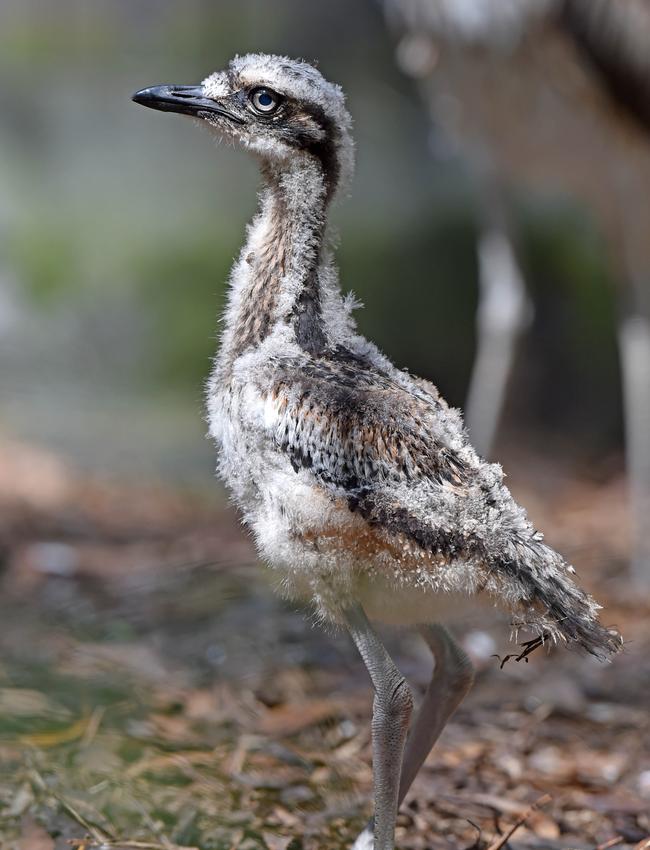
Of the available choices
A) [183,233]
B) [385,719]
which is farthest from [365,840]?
[183,233]

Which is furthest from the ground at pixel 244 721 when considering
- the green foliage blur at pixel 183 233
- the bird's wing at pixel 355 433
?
the green foliage blur at pixel 183 233

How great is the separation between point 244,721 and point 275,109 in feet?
4.50

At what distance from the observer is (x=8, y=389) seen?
5.63 metres

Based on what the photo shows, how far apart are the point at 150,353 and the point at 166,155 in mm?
1066

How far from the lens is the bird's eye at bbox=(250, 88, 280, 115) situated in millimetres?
1988

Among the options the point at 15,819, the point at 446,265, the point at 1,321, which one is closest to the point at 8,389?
the point at 1,321

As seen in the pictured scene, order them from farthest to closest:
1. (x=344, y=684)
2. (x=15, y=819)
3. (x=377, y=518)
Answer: (x=344, y=684) → (x=15, y=819) → (x=377, y=518)

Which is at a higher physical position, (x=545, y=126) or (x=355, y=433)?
(x=545, y=126)

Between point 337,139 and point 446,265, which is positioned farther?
point 446,265

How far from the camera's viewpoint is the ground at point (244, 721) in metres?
2.16

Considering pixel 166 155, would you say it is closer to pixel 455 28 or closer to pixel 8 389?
pixel 8 389

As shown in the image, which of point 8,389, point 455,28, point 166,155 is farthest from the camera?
point 166,155

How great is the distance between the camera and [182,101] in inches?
79.8

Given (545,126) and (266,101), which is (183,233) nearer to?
(545,126)
